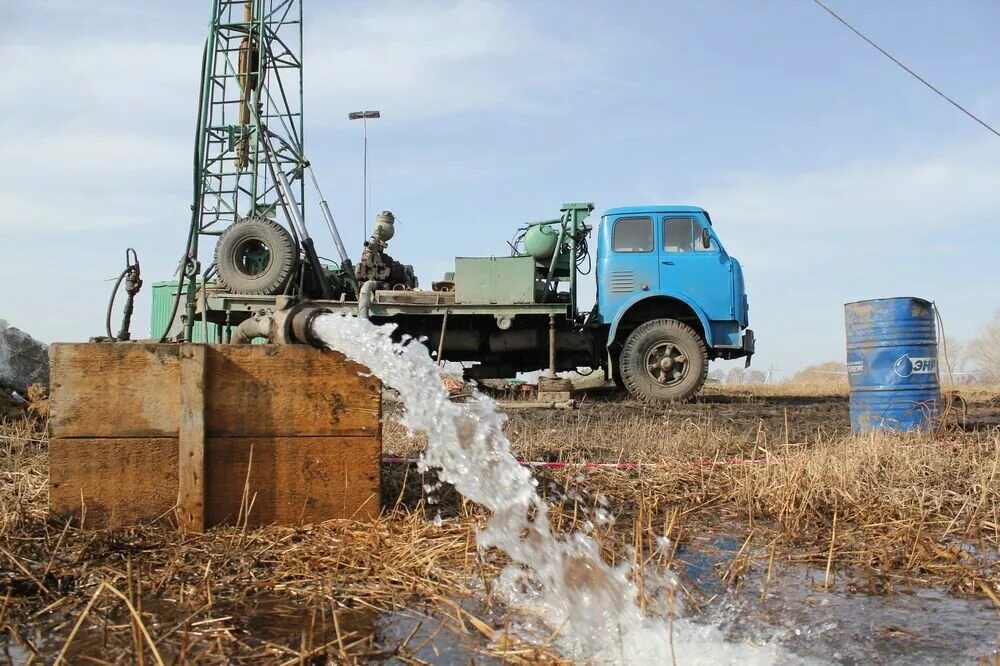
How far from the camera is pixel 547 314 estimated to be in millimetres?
10836

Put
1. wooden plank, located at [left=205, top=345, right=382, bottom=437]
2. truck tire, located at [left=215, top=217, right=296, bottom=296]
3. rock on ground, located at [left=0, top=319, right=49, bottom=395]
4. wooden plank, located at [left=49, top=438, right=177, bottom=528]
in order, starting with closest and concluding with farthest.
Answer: wooden plank, located at [left=49, top=438, right=177, bottom=528], wooden plank, located at [left=205, top=345, right=382, bottom=437], rock on ground, located at [left=0, top=319, right=49, bottom=395], truck tire, located at [left=215, top=217, right=296, bottom=296]

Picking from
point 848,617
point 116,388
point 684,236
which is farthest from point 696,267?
point 848,617

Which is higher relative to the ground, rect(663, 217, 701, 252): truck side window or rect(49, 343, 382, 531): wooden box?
rect(663, 217, 701, 252): truck side window

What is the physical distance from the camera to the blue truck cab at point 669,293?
415 inches

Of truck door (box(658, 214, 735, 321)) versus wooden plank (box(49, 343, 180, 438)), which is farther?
truck door (box(658, 214, 735, 321))

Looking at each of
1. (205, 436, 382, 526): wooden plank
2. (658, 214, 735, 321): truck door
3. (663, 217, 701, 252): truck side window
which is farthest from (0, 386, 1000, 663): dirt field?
(663, 217, 701, 252): truck side window

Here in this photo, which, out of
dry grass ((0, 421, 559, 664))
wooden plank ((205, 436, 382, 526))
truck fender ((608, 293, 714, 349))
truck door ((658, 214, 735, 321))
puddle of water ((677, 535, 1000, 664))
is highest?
truck door ((658, 214, 735, 321))

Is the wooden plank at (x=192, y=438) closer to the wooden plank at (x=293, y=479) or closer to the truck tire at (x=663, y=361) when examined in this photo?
the wooden plank at (x=293, y=479)

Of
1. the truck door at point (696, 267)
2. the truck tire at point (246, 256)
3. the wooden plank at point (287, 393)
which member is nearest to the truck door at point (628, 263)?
the truck door at point (696, 267)

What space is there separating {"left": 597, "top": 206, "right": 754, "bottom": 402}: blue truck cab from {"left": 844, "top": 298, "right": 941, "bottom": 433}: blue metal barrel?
386cm

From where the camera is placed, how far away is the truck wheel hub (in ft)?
34.6

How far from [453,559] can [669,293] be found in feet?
25.4

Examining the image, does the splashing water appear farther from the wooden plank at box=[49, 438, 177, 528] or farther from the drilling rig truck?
the drilling rig truck

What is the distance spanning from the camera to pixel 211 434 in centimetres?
367
